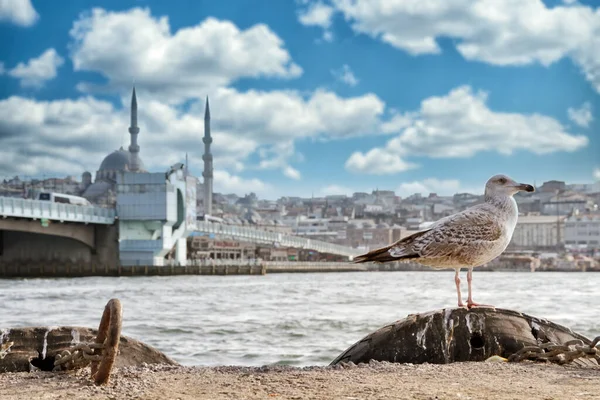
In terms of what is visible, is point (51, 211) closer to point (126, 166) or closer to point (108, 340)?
point (108, 340)

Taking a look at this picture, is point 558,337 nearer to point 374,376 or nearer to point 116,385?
point 374,376

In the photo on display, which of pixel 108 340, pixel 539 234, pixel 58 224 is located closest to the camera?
pixel 108 340

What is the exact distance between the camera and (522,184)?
4238mm

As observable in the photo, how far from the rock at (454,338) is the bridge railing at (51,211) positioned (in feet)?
118

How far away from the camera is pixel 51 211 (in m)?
40.8

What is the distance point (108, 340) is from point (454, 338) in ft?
6.52

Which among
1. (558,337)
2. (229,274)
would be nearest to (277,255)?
(229,274)

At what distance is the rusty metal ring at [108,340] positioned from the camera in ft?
11.4

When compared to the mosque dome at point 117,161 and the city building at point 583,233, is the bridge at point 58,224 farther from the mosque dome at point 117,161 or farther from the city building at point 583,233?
the city building at point 583,233

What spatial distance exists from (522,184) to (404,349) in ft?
3.66

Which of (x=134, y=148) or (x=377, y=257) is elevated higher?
(x=134, y=148)

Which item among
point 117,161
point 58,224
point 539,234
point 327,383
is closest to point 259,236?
point 58,224

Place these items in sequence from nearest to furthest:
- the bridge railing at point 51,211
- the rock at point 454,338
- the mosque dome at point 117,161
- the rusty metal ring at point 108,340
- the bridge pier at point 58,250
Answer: the rusty metal ring at point 108,340
the rock at point 454,338
the bridge railing at point 51,211
the bridge pier at point 58,250
the mosque dome at point 117,161

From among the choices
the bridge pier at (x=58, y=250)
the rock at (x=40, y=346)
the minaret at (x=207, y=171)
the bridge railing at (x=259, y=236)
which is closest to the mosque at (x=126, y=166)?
the minaret at (x=207, y=171)
